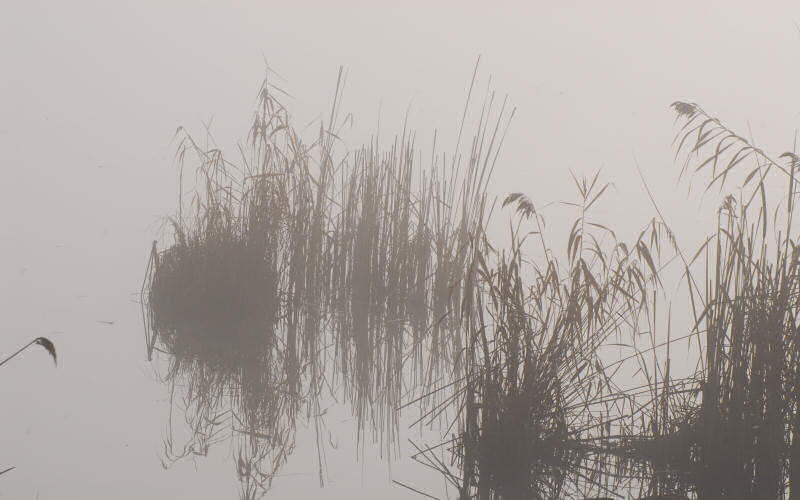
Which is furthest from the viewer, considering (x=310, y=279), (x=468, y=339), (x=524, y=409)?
(x=310, y=279)

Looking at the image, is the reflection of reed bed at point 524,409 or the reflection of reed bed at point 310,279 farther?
the reflection of reed bed at point 310,279

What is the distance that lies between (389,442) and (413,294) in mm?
2121

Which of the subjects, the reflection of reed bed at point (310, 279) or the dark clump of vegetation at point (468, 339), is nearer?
the dark clump of vegetation at point (468, 339)

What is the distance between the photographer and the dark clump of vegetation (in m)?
1.94

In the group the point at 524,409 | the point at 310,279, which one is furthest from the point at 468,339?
the point at 310,279

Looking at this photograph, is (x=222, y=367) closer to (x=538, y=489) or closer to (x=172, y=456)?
(x=172, y=456)

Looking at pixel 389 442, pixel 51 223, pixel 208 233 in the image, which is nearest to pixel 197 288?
pixel 208 233

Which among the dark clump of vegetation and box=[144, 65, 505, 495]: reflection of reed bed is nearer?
the dark clump of vegetation

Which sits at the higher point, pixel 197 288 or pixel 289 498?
pixel 197 288

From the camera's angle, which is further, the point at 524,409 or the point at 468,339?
the point at 468,339

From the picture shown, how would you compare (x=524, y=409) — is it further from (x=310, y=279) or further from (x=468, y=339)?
(x=310, y=279)

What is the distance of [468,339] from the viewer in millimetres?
2709

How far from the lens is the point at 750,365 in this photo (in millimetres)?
1951

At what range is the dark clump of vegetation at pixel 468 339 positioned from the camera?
6.35 feet
